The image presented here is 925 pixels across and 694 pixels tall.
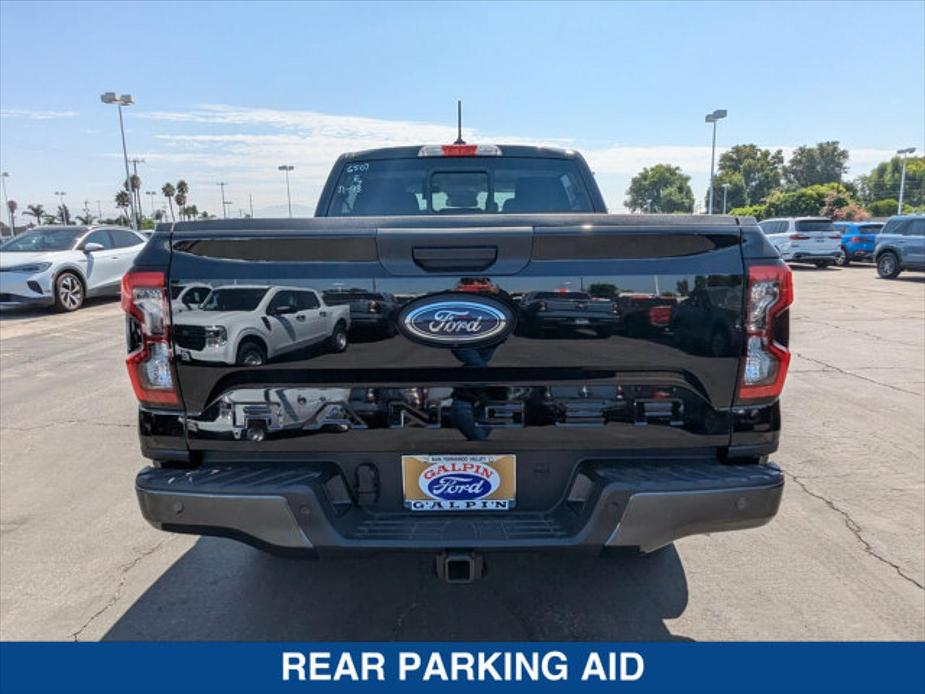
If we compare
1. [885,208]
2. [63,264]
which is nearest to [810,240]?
[63,264]

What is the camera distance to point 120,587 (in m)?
3.03

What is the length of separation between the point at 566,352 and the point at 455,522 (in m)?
0.71

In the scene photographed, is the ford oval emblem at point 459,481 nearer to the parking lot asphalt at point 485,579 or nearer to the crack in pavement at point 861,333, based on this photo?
the parking lot asphalt at point 485,579

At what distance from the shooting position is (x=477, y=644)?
8.54 ft

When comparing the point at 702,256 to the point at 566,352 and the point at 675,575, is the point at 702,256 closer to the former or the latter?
the point at 566,352

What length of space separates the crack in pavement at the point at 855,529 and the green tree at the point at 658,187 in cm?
10793

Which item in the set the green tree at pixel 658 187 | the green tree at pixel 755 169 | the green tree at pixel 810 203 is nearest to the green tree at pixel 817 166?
the green tree at pixel 755 169

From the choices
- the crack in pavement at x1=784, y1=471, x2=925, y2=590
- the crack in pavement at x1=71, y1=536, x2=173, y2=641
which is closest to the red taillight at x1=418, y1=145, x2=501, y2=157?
the crack in pavement at x1=71, y1=536, x2=173, y2=641

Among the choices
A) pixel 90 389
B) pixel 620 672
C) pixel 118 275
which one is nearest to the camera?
pixel 620 672

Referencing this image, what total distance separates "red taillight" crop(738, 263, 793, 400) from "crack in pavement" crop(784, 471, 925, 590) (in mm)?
1687

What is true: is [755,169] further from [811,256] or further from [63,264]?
[63,264]

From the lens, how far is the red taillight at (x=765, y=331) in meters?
2.08

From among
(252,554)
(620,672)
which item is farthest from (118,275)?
(620,672)

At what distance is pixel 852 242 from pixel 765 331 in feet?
86.7
